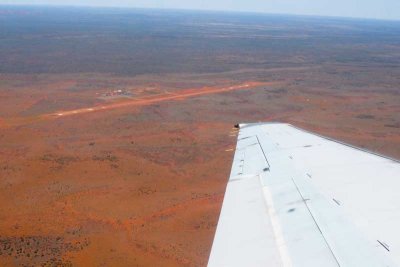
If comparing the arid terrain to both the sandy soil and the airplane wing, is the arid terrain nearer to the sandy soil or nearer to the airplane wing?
the sandy soil

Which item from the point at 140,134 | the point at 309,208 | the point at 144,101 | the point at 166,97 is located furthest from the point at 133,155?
the point at 309,208

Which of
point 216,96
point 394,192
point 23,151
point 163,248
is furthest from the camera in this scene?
point 216,96

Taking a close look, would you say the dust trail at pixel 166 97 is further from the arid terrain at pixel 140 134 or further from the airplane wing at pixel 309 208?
the airplane wing at pixel 309 208

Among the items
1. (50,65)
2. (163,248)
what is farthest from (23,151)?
(50,65)

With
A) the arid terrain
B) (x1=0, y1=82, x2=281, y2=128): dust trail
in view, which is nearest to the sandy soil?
the arid terrain

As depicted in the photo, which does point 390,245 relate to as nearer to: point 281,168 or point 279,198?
point 279,198

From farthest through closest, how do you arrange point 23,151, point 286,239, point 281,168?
point 23,151, point 281,168, point 286,239

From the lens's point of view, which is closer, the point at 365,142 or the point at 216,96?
the point at 365,142

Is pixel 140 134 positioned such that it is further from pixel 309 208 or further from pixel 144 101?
pixel 309 208
